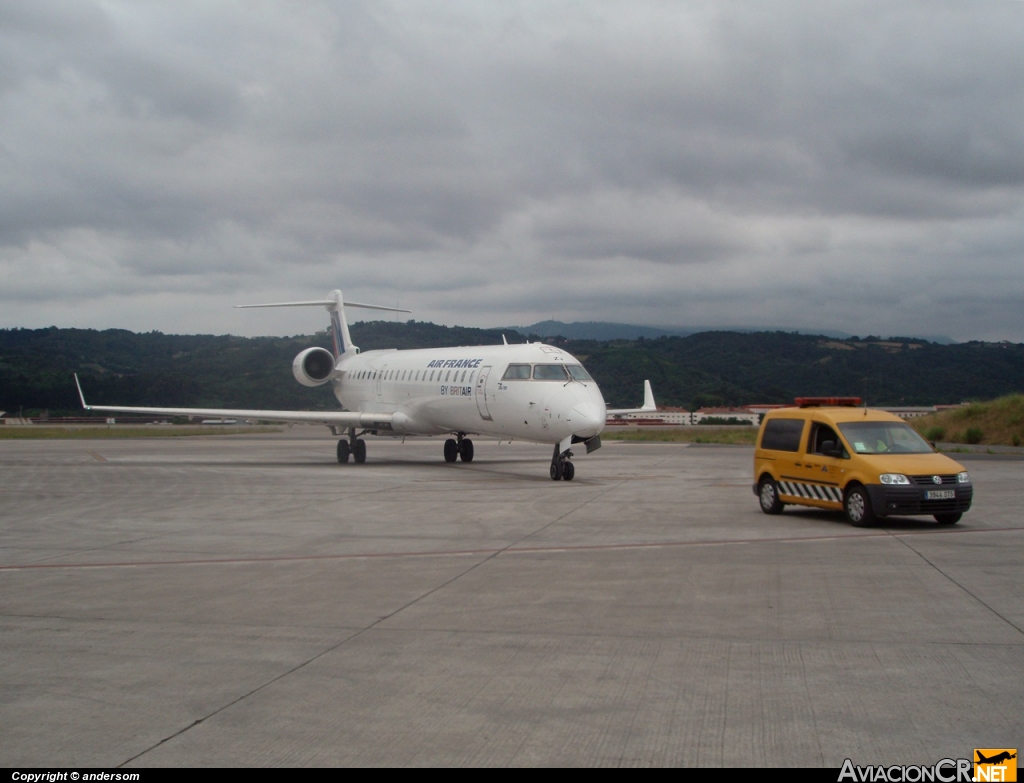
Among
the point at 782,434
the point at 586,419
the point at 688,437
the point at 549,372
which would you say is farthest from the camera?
the point at 688,437

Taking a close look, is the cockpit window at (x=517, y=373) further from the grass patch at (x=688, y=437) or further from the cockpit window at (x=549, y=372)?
the grass patch at (x=688, y=437)

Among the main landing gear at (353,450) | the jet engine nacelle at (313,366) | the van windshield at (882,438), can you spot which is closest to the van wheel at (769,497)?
the van windshield at (882,438)

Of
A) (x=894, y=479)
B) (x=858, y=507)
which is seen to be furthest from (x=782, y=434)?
(x=894, y=479)

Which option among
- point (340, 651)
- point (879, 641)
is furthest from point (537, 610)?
point (879, 641)

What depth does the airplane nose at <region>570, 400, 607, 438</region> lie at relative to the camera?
71.6 ft

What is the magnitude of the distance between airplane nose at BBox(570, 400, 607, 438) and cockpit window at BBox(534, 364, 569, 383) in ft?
4.91

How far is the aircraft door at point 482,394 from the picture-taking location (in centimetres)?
2552

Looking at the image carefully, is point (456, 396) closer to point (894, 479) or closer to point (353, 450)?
point (353, 450)

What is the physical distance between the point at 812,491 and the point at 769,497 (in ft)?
3.09

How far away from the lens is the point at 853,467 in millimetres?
→ 13898

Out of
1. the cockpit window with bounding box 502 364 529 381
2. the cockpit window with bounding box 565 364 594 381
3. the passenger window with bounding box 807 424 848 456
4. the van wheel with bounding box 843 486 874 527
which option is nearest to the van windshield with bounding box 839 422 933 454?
the passenger window with bounding box 807 424 848 456

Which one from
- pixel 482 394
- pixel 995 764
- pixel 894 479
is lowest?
pixel 995 764

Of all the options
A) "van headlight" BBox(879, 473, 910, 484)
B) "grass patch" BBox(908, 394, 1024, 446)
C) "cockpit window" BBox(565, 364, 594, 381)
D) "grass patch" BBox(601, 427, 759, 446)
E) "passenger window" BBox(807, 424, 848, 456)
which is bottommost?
"grass patch" BBox(601, 427, 759, 446)

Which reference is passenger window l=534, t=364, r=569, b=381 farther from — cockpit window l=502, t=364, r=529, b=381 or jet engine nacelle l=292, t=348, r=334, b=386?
jet engine nacelle l=292, t=348, r=334, b=386
